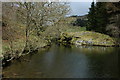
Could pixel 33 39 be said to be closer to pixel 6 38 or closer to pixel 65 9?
pixel 6 38

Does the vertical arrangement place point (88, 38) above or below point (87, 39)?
above

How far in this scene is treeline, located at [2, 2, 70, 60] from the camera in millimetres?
11336

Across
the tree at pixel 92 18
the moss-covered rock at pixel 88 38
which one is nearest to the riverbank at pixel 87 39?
the moss-covered rock at pixel 88 38

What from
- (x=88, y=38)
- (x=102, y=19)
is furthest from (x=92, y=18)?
(x=88, y=38)

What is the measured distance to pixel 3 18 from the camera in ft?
37.0

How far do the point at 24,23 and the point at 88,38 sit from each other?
13.1 metres

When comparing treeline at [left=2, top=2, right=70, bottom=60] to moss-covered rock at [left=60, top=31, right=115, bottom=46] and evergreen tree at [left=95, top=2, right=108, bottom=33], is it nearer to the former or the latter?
moss-covered rock at [left=60, top=31, right=115, bottom=46]

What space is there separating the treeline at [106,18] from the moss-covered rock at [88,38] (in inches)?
75.6

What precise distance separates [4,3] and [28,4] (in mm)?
2100

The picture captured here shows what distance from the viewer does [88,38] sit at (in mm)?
23922

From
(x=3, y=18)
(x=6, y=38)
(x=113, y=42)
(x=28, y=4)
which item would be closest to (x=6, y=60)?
(x=6, y=38)

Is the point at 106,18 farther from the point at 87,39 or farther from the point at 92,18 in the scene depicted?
the point at 87,39

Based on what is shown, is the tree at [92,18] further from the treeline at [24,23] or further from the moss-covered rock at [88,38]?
the treeline at [24,23]

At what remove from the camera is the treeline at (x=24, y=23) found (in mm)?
11336
